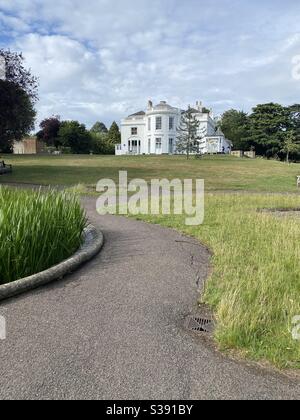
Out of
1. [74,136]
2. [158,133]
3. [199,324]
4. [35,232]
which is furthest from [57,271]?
[74,136]

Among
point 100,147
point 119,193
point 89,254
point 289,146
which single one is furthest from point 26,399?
point 100,147

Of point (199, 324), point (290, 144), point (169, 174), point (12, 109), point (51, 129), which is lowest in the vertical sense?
point (199, 324)

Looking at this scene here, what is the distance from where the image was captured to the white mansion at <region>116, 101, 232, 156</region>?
5866cm

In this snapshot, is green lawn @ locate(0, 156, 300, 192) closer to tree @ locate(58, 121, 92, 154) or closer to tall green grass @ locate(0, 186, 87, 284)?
tall green grass @ locate(0, 186, 87, 284)

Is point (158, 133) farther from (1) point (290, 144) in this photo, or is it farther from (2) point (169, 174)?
(2) point (169, 174)

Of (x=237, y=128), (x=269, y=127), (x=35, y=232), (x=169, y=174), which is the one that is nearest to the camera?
(x=35, y=232)

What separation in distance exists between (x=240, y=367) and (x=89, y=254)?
328 centimetres

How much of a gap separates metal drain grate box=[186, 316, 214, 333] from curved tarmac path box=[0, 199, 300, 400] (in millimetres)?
94

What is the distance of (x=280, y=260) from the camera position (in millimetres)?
5430

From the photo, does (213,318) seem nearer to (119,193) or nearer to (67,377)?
(67,377)

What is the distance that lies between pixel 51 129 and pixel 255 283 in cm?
6591

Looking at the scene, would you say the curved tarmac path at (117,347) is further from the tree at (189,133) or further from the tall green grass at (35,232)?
the tree at (189,133)

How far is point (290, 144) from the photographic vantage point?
56094mm

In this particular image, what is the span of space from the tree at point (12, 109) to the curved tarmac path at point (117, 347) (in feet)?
56.6
